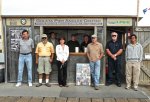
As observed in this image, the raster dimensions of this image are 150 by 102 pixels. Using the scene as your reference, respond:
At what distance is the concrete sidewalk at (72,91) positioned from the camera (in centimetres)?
828

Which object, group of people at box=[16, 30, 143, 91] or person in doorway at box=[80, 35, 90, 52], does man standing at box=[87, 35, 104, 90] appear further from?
person in doorway at box=[80, 35, 90, 52]

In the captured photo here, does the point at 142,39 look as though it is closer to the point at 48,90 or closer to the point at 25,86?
the point at 48,90

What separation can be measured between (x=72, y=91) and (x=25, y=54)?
1.98 metres

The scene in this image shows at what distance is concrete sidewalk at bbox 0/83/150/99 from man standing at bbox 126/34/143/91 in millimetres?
352

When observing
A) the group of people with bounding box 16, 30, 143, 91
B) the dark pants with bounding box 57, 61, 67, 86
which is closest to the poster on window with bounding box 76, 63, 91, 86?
the group of people with bounding box 16, 30, 143, 91

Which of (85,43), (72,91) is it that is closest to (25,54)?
(72,91)

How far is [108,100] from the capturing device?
25.5 ft

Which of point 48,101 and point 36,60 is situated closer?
point 48,101
